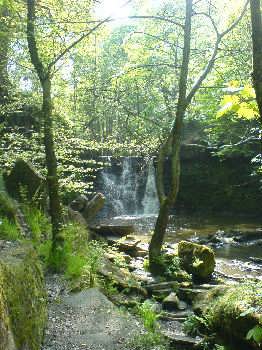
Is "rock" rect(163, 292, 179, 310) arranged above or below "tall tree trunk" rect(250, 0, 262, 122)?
below

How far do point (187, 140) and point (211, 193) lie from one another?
335 cm

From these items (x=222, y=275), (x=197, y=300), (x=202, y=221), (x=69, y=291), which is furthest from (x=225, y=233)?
(x=69, y=291)

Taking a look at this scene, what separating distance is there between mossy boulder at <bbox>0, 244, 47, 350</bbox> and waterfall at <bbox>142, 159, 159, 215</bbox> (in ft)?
63.6

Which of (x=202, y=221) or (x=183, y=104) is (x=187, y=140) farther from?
(x=183, y=104)

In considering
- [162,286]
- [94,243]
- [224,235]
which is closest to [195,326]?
[162,286]

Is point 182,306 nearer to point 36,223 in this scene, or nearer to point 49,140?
point 36,223

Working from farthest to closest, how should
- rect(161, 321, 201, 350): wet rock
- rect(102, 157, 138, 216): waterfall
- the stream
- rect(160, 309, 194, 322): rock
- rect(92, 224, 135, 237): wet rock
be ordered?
rect(102, 157, 138, 216): waterfall
rect(92, 224, 135, 237): wet rock
the stream
rect(160, 309, 194, 322): rock
rect(161, 321, 201, 350): wet rock

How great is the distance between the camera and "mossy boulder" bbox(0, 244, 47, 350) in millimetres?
3100

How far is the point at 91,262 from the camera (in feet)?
23.5

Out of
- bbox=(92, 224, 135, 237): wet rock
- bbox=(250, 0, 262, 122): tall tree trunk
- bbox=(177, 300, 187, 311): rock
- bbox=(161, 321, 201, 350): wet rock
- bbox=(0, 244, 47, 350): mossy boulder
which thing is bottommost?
bbox=(177, 300, 187, 311): rock

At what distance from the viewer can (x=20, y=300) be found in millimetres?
3672

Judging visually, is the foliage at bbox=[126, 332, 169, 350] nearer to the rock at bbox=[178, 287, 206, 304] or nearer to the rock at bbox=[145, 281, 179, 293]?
the rock at bbox=[178, 287, 206, 304]

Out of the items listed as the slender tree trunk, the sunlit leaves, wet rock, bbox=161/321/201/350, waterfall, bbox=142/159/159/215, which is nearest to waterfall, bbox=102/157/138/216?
waterfall, bbox=142/159/159/215

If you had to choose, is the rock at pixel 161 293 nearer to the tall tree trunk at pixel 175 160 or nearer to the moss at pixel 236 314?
the tall tree trunk at pixel 175 160
